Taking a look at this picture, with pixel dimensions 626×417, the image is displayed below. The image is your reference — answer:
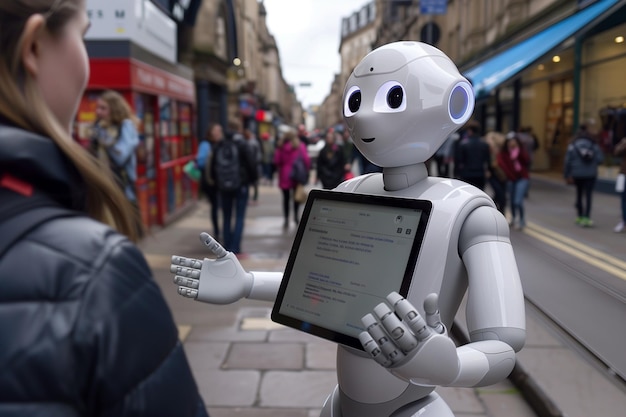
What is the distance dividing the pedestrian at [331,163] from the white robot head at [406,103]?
306 inches

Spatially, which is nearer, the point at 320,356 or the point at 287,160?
the point at 320,356

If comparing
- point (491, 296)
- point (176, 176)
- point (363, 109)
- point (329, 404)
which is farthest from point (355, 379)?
point (176, 176)

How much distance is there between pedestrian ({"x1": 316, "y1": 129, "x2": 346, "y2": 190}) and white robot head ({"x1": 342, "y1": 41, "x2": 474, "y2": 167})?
7767 mm

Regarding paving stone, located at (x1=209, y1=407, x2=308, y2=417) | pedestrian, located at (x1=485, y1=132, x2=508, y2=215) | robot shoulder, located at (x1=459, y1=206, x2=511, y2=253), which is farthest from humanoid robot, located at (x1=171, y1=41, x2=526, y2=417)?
pedestrian, located at (x1=485, y1=132, x2=508, y2=215)

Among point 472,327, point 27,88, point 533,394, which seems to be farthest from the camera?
point 533,394

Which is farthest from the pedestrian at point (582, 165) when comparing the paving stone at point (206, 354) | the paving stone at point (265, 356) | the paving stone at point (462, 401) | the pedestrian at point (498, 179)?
the paving stone at point (206, 354)

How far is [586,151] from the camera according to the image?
6.41 m

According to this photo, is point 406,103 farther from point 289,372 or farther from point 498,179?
point 498,179

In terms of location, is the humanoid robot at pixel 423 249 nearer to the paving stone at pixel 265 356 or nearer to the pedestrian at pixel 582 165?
the paving stone at pixel 265 356

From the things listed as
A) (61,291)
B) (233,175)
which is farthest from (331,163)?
(61,291)

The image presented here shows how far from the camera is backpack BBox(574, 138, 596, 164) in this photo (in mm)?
6309

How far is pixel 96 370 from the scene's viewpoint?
2.69 ft

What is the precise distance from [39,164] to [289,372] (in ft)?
11.8

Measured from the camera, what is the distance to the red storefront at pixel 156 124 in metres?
8.32
